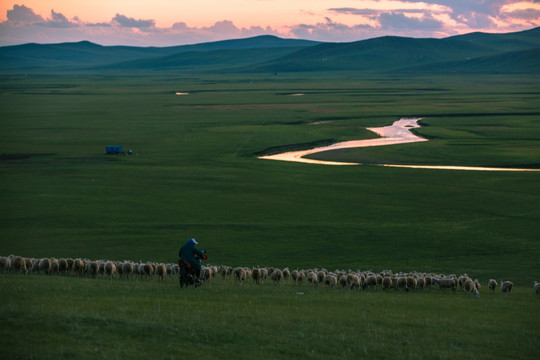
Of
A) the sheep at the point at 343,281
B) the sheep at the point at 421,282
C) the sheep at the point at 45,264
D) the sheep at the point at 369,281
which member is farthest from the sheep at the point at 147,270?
the sheep at the point at 421,282

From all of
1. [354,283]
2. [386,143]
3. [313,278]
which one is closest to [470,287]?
[354,283]

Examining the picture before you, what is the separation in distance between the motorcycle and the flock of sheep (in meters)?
2.02

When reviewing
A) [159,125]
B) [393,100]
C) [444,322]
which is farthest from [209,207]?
[393,100]

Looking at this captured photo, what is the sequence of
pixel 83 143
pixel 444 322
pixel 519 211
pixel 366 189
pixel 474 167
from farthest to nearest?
pixel 83 143 → pixel 474 167 → pixel 366 189 → pixel 519 211 → pixel 444 322

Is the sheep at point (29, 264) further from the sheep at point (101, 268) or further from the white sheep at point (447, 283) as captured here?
the white sheep at point (447, 283)

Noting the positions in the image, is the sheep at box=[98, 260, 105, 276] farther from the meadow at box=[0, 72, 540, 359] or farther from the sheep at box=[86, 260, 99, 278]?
the meadow at box=[0, 72, 540, 359]

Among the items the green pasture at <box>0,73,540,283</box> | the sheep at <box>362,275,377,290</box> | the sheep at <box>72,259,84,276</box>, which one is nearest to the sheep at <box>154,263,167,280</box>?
the sheep at <box>72,259,84,276</box>

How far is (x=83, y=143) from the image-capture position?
74.5 m

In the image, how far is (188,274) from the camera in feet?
64.7

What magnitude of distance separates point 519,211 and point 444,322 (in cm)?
2533

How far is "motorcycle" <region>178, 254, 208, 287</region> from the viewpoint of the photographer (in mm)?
19312

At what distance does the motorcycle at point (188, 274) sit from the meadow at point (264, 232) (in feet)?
1.83

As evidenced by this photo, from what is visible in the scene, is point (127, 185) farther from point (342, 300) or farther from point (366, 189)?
point (342, 300)

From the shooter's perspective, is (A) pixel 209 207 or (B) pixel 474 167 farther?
(B) pixel 474 167
